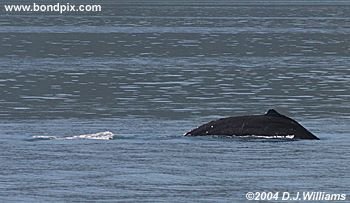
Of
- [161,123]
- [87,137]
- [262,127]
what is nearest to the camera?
[262,127]

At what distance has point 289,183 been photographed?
85.1 feet

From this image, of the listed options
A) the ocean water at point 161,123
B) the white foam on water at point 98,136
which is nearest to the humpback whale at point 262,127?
the ocean water at point 161,123

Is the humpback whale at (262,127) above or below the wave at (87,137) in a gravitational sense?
above

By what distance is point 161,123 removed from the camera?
1412 inches

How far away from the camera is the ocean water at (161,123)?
2584 cm

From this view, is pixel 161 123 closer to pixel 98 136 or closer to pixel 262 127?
pixel 98 136

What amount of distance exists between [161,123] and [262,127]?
4.11 m

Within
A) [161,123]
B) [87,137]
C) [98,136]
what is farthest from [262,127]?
[161,123]

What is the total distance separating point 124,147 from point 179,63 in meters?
36.3

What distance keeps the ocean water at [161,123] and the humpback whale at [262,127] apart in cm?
47

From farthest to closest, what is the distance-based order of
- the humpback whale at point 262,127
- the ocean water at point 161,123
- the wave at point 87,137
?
the wave at point 87,137, the humpback whale at point 262,127, the ocean water at point 161,123

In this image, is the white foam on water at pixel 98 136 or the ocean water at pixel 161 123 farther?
the white foam on water at pixel 98 136

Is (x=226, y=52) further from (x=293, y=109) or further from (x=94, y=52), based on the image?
(x=293, y=109)

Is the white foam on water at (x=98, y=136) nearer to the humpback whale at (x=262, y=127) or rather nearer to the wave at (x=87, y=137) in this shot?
the wave at (x=87, y=137)
